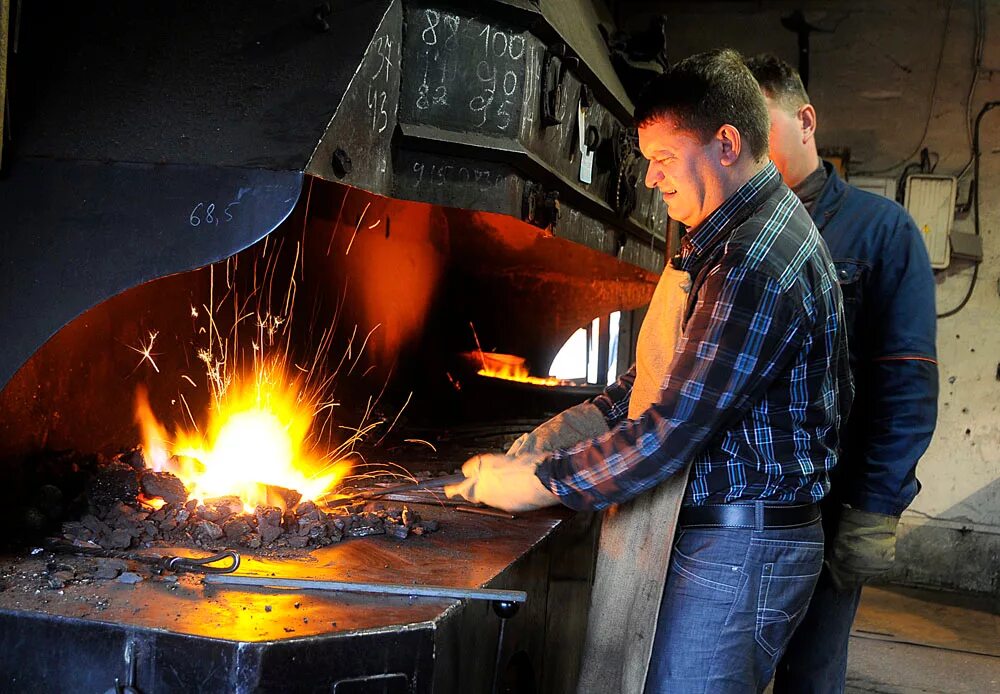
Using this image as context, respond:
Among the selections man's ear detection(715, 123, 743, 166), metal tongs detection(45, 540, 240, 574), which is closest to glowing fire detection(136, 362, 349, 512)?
metal tongs detection(45, 540, 240, 574)

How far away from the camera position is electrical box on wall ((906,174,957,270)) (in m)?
5.25

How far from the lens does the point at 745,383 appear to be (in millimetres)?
1608

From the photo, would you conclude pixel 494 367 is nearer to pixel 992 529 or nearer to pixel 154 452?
pixel 154 452

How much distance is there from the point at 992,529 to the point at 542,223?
426 cm

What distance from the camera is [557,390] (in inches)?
150

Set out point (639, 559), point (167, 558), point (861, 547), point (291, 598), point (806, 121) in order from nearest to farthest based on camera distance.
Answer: point (291, 598)
point (167, 558)
point (639, 559)
point (861, 547)
point (806, 121)

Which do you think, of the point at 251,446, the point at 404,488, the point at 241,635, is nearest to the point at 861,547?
the point at 404,488

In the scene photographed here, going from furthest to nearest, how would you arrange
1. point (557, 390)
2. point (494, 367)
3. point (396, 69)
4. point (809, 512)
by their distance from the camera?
point (494, 367)
point (557, 390)
point (396, 69)
point (809, 512)

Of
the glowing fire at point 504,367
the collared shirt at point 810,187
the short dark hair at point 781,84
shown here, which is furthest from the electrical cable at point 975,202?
the short dark hair at point 781,84

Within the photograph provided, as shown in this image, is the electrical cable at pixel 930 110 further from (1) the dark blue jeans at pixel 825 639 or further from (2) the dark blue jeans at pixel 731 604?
(2) the dark blue jeans at pixel 731 604

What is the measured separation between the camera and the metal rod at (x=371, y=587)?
1571 mm

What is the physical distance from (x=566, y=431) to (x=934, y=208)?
13.2 ft

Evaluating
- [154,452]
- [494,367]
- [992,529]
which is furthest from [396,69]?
[992,529]

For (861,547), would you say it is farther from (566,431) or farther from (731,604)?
(566,431)
